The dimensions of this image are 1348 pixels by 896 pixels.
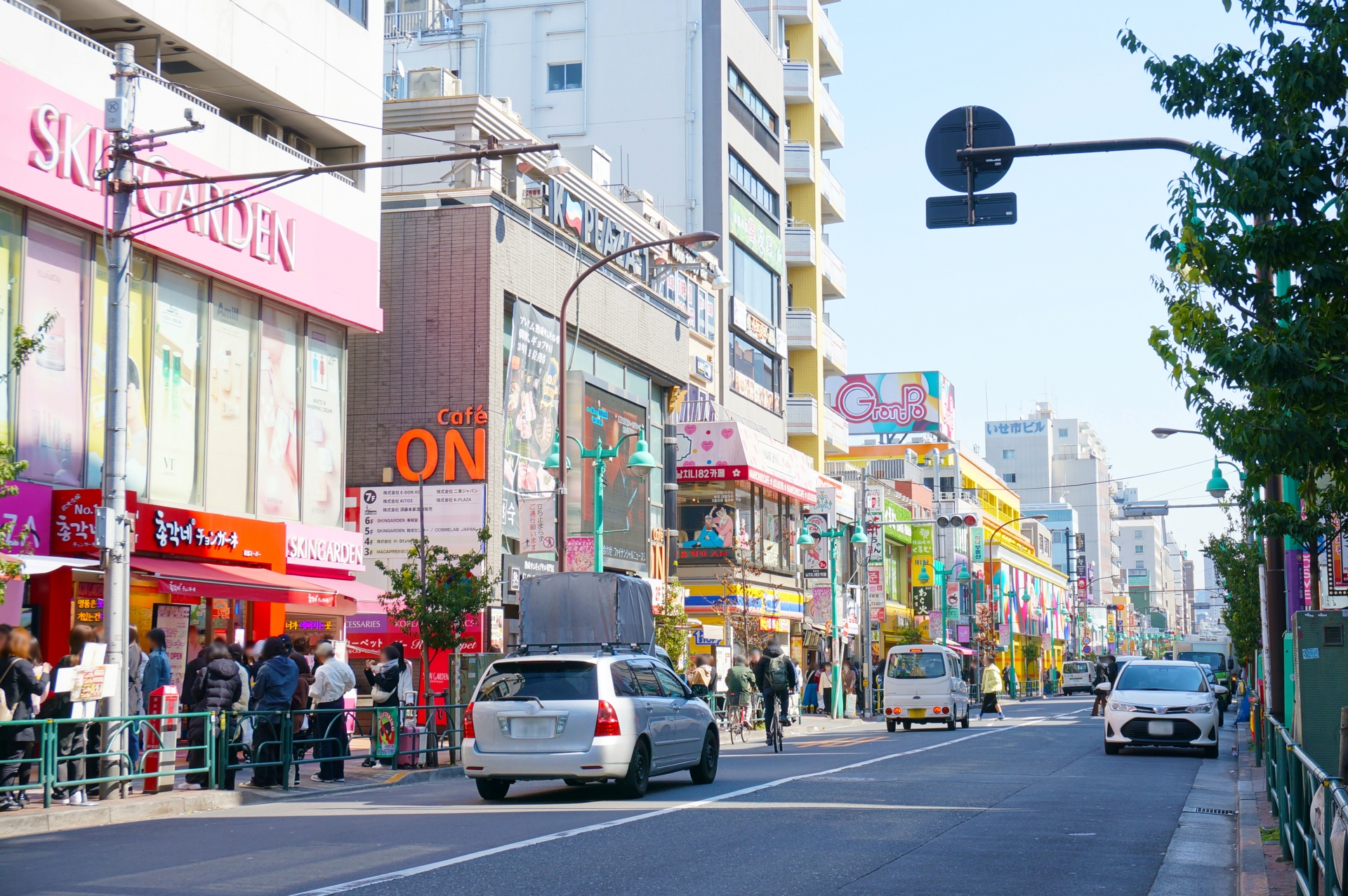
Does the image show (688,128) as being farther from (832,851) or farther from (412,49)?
(832,851)

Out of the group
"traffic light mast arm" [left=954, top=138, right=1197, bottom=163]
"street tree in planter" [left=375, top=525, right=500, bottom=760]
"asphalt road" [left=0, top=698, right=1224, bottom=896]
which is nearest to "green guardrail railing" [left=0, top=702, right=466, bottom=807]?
"asphalt road" [left=0, top=698, right=1224, bottom=896]

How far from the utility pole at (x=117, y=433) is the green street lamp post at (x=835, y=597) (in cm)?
3010

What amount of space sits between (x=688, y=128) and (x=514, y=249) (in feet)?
62.2

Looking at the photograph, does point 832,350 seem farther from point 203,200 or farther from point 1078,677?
point 203,200

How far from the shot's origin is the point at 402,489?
31.3 metres

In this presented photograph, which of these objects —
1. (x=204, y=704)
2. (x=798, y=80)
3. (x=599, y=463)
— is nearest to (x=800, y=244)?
(x=798, y=80)

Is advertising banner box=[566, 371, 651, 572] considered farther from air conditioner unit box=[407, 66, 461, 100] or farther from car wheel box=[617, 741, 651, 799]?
car wheel box=[617, 741, 651, 799]

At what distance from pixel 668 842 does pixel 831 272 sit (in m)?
51.0

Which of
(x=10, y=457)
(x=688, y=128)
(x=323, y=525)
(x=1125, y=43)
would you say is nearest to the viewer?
(x=1125, y=43)

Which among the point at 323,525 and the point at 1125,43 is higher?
the point at 1125,43

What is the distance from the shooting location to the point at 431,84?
35594 millimetres

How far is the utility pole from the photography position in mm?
15812

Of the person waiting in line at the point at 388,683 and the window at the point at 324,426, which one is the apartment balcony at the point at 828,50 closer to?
the window at the point at 324,426

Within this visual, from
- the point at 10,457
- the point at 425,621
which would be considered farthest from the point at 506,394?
the point at 10,457
